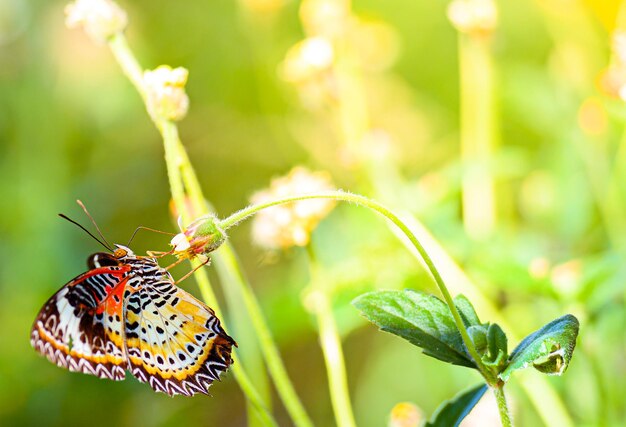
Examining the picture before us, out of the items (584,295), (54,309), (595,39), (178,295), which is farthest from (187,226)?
(595,39)

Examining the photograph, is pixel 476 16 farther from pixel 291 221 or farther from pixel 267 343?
pixel 267 343

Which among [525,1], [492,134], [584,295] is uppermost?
[525,1]

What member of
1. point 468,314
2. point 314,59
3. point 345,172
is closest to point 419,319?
point 468,314

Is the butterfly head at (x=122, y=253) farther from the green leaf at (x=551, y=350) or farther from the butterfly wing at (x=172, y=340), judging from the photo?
the green leaf at (x=551, y=350)

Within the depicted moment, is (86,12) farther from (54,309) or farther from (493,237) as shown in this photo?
(493,237)

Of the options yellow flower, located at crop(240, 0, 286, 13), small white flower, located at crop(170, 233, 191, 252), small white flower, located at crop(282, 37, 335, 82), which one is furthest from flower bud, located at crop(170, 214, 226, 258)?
yellow flower, located at crop(240, 0, 286, 13)

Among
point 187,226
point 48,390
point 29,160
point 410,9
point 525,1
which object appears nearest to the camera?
point 187,226
